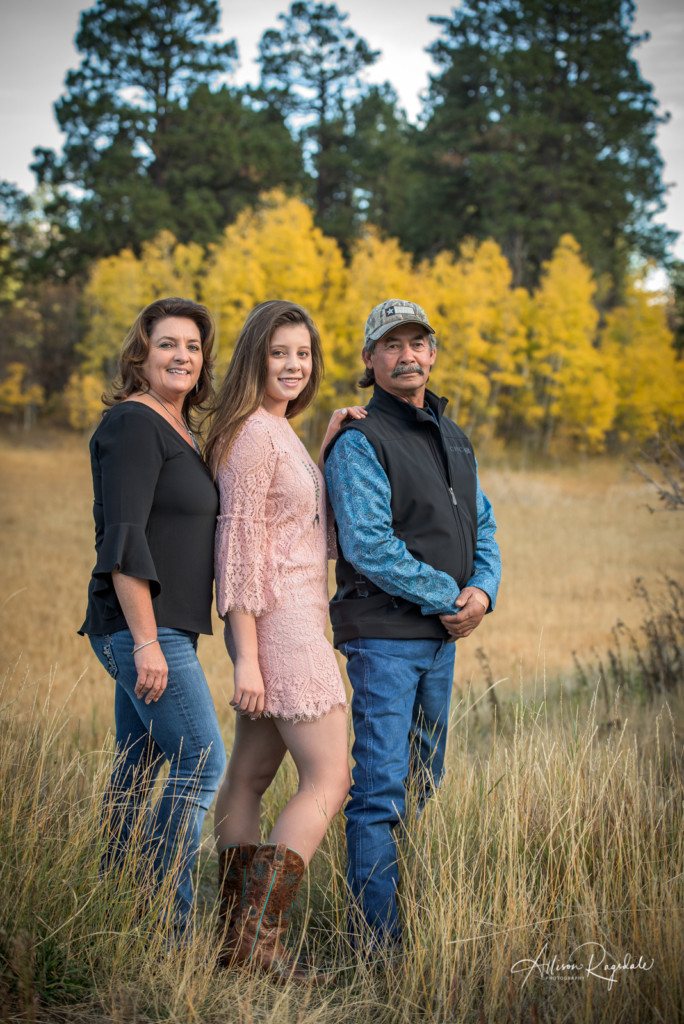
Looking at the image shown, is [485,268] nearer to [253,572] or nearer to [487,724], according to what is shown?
[487,724]

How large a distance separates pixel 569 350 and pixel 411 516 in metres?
35.2

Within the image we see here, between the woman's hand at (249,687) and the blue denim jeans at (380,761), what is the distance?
0.39 metres

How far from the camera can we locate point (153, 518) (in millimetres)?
2756

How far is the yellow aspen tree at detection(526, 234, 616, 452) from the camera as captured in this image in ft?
114

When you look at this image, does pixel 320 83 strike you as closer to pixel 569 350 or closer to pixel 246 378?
pixel 569 350

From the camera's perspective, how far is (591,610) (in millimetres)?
11805

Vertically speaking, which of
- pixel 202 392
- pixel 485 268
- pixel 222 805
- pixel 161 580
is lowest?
pixel 222 805

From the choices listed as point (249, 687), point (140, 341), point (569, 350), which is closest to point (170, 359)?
point (140, 341)

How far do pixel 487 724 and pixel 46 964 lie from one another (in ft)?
12.9

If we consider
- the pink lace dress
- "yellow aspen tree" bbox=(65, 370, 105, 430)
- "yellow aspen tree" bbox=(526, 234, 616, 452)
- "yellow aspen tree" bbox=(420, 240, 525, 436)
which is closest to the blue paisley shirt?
the pink lace dress

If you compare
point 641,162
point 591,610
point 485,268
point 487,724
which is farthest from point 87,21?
point 487,724

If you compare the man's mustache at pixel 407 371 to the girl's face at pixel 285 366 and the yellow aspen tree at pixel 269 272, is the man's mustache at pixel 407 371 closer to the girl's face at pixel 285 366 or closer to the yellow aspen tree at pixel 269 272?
the girl's face at pixel 285 366

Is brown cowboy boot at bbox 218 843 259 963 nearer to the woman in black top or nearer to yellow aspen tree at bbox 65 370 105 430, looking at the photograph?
the woman in black top

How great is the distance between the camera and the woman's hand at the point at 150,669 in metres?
2.61
